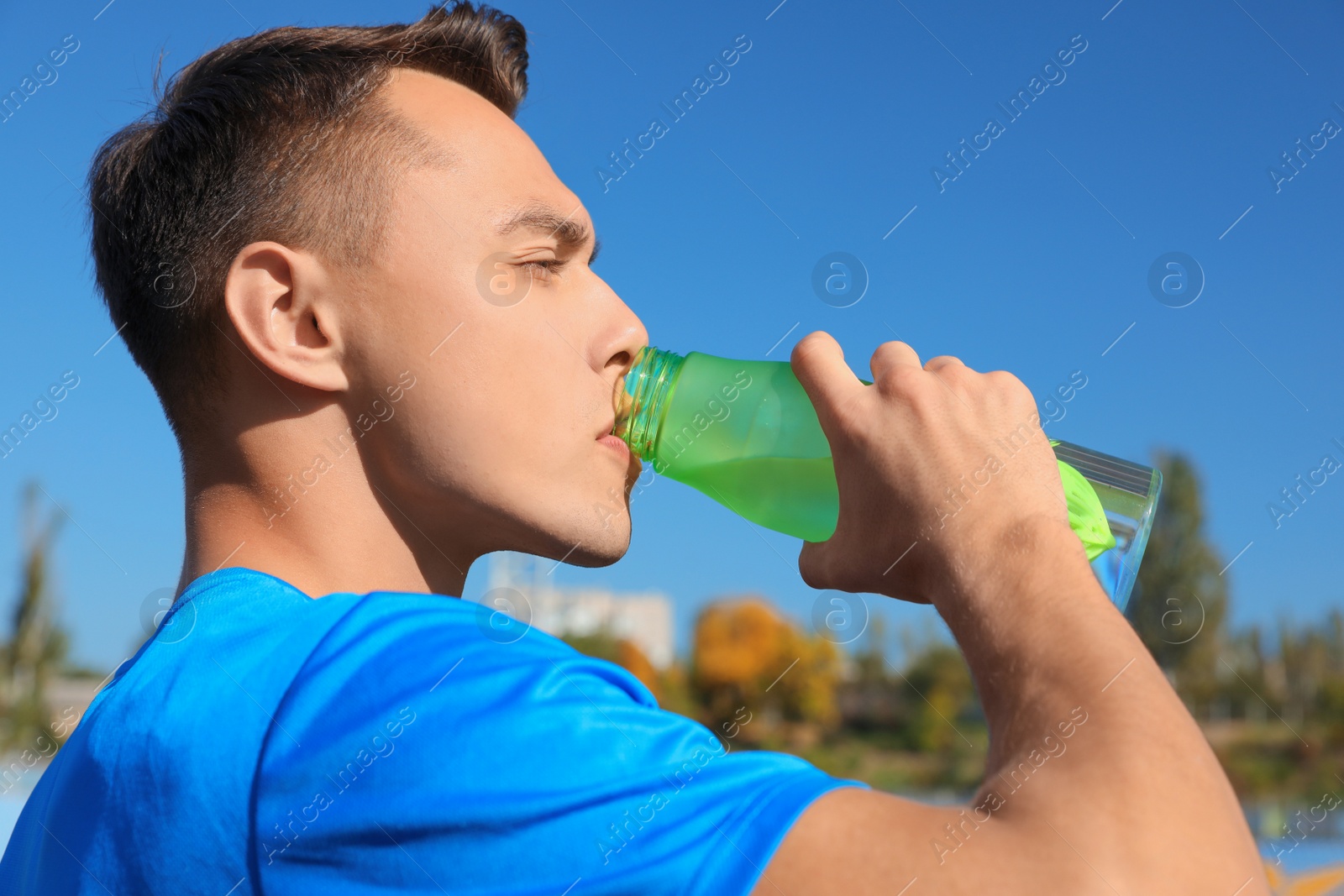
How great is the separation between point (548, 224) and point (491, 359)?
0.27 metres

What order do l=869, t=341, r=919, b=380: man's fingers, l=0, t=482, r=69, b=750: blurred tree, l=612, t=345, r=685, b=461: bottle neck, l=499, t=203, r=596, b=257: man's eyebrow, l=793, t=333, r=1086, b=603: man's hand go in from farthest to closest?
l=0, t=482, r=69, b=750: blurred tree → l=612, t=345, r=685, b=461: bottle neck → l=499, t=203, r=596, b=257: man's eyebrow → l=869, t=341, r=919, b=380: man's fingers → l=793, t=333, r=1086, b=603: man's hand


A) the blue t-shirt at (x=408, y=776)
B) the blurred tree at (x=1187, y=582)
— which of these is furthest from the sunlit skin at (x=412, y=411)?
Result: the blurred tree at (x=1187, y=582)

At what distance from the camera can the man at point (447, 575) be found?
0.92 metres

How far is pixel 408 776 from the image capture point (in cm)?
94

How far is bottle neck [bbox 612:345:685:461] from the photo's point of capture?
→ 181 cm

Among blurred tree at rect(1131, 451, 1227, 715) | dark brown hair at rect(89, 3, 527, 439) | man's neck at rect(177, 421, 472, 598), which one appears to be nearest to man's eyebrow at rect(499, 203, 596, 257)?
dark brown hair at rect(89, 3, 527, 439)

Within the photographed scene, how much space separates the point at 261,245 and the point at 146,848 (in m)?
0.86

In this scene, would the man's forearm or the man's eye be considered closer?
the man's forearm

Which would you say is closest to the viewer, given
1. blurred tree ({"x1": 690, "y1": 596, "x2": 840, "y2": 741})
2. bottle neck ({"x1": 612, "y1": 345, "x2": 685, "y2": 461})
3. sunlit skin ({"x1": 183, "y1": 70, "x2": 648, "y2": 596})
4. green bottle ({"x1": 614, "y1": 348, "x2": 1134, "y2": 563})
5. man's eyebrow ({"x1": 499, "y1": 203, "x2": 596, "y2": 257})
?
sunlit skin ({"x1": 183, "y1": 70, "x2": 648, "y2": 596})

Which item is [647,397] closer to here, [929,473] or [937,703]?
[929,473]

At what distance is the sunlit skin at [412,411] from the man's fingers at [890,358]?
1.54 feet

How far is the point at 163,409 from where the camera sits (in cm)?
167

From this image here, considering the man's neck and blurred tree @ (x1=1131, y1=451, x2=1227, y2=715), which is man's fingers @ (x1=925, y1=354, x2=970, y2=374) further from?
blurred tree @ (x1=1131, y1=451, x2=1227, y2=715)

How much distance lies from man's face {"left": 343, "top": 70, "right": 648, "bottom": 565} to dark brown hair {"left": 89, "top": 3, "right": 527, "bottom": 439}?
0.08 metres
